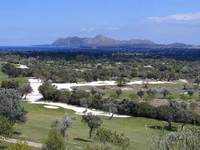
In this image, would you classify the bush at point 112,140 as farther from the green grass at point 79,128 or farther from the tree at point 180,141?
the tree at point 180,141

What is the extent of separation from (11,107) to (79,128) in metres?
17.3

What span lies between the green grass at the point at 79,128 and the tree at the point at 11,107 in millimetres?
2063

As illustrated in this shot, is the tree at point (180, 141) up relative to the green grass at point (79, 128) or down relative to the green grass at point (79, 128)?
up

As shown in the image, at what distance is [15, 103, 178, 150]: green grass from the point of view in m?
67.4

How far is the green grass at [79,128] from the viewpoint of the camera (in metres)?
67.4

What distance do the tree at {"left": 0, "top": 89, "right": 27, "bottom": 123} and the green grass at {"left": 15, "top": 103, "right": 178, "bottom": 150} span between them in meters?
2.06

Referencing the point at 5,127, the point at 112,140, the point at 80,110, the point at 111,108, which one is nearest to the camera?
the point at 112,140

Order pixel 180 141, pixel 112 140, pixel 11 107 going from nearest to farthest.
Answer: pixel 180 141, pixel 112 140, pixel 11 107

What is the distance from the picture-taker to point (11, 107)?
69812mm

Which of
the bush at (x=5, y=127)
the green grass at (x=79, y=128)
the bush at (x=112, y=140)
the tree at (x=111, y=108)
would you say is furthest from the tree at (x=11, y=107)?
the tree at (x=111, y=108)

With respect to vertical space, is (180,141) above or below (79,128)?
above

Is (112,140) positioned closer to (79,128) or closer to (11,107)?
(11,107)

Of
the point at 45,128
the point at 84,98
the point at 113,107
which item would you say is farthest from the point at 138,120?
the point at 45,128

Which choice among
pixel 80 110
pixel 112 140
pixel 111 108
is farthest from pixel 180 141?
pixel 80 110
